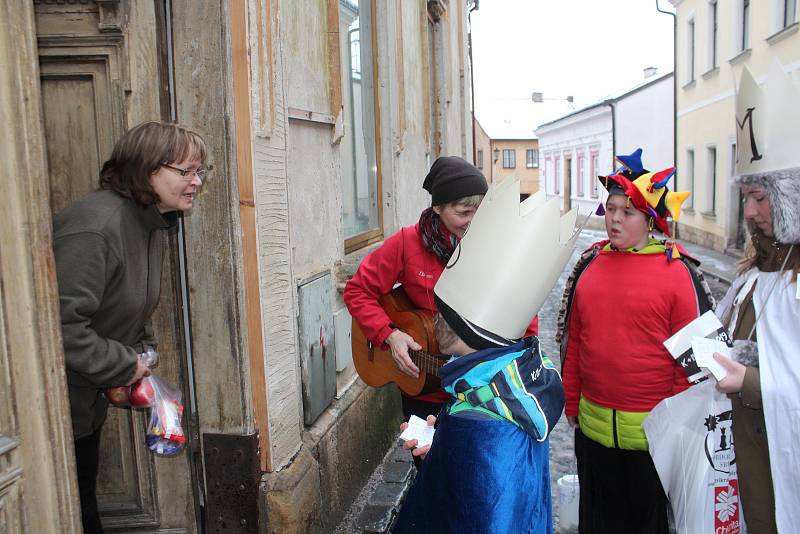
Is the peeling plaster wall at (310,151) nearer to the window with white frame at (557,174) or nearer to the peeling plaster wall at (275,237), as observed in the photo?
the peeling plaster wall at (275,237)

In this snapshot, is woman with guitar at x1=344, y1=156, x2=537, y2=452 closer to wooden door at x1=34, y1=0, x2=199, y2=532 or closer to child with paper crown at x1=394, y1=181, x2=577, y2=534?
wooden door at x1=34, y1=0, x2=199, y2=532

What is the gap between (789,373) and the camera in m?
2.31

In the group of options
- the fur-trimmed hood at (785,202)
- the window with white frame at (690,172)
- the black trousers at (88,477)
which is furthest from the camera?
the window with white frame at (690,172)

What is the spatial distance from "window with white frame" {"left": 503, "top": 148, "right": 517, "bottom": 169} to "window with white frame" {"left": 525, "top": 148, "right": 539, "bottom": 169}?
87 cm

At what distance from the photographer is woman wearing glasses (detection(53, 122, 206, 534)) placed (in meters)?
2.09

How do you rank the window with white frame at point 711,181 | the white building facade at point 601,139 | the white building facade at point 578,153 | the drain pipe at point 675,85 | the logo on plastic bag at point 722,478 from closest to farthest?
the logo on plastic bag at point 722,478, the window with white frame at point 711,181, the drain pipe at point 675,85, the white building facade at point 601,139, the white building facade at point 578,153

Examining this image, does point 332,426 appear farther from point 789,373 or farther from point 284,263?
point 789,373

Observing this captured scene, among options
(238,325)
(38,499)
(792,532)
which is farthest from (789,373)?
(38,499)

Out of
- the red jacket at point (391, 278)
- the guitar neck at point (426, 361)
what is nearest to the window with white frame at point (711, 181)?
the red jacket at point (391, 278)

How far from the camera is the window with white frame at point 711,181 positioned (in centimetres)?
1884

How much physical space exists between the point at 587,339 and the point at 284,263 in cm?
132

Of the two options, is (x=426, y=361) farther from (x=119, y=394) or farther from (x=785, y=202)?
(x=785, y=202)

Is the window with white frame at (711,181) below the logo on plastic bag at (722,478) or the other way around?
the other way around

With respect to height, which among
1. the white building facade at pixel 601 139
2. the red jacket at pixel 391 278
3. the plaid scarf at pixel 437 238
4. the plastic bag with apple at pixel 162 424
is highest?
the white building facade at pixel 601 139
